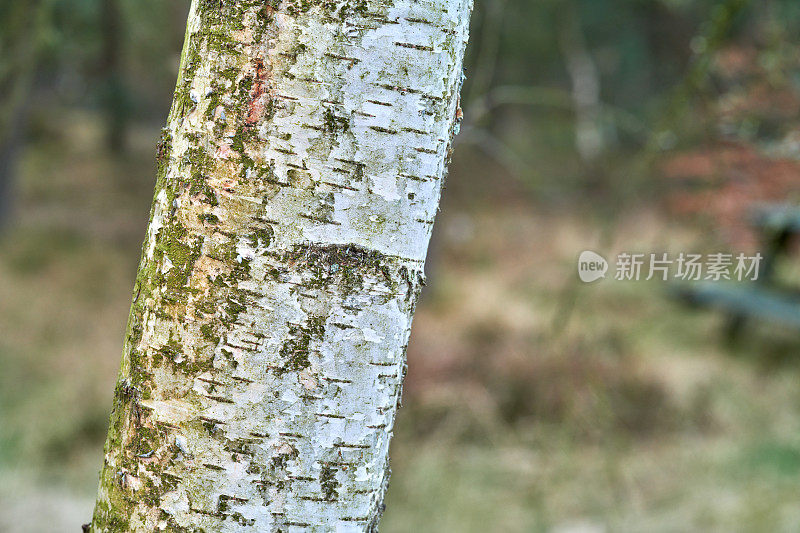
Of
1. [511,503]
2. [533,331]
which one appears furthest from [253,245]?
[533,331]

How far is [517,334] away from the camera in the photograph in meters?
6.48

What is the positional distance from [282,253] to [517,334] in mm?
5771

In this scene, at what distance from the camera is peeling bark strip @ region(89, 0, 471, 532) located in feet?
2.83

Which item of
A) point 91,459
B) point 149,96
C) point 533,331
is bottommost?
point 91,459

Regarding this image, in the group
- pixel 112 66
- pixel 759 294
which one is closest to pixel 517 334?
pixel 759 294

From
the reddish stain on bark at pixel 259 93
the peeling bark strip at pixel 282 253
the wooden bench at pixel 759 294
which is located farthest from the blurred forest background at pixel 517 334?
the reddish stain on bark at pixel 259 93

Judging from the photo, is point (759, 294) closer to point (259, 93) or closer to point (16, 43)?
point (16, 43)

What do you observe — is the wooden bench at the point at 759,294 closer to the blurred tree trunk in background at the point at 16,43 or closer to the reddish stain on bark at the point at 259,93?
the blurred tree trunk in background at the point at 16,43

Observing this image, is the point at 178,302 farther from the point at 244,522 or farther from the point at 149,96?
the point at 149,96

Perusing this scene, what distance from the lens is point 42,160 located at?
11.2 m

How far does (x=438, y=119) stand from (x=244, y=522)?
0.55m

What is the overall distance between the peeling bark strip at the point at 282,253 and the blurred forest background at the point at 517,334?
2.53m

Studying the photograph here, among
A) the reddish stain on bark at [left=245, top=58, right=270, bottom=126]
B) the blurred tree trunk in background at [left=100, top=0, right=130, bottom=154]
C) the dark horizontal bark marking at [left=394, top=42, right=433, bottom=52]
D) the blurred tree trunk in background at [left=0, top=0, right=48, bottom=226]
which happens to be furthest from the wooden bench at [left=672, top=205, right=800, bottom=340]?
the blurred tree trunk in background at [left=100, top=0, right=130, bottom=154]

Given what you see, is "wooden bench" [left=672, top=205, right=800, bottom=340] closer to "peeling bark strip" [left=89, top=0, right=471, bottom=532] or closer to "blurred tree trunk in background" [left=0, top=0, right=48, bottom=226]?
"blurred tree trunk in background" [left=0, top=0, right=48, bottom=226]
